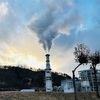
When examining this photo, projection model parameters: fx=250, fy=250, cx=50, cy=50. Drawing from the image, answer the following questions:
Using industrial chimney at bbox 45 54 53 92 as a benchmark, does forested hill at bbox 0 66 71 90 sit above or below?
above

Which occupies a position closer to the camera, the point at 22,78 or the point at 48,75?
the point at 48,75

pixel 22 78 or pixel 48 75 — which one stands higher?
pixel 22 78

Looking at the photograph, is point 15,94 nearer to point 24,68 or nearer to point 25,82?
point 25,82

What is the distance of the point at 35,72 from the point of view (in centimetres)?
18238

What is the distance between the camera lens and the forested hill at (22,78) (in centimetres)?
15038

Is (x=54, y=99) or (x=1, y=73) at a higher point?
(x=1, y=73)

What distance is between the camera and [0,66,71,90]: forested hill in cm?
15038

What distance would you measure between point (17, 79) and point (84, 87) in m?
64.7

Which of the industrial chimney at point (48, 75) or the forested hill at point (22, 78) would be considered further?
the forested hill at point (22, 78)

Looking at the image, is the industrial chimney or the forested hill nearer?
the industrial chimney

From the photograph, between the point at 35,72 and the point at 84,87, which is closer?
the point at 84,87

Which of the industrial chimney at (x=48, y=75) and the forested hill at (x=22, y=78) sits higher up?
the forested hill at (x=22, y=78)

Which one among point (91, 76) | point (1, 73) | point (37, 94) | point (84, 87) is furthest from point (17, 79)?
point (37, 94)

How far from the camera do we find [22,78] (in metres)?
164
